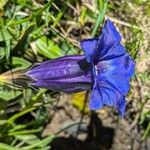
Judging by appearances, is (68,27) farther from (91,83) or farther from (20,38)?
(91,83)

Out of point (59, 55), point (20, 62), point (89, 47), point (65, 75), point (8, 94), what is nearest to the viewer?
point (89, 47)

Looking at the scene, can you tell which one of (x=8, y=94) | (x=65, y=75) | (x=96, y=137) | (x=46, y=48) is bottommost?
(x=96, y=137)

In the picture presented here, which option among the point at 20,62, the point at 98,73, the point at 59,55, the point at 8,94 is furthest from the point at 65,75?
the point at 59,55

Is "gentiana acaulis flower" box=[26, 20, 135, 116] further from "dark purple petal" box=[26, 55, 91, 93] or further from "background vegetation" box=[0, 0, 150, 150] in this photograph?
"background vegetation" box=[0, 0, 150, 150]

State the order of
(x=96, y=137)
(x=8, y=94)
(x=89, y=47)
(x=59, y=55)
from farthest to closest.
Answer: (x=96, y=137)
(x=59, y=55)
(x=8, y=94)
(x=89, y=47)

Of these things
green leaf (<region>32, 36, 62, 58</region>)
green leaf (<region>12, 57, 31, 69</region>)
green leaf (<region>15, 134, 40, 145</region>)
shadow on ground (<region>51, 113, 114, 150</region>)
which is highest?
green leaf (<region>32, 36, 62, 58</region>)

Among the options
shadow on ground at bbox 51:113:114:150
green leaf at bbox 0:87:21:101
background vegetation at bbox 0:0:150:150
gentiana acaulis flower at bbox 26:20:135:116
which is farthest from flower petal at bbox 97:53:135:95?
shadow on ground at bbox 51:113:114:150

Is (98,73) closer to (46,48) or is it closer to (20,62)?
(20,62)
